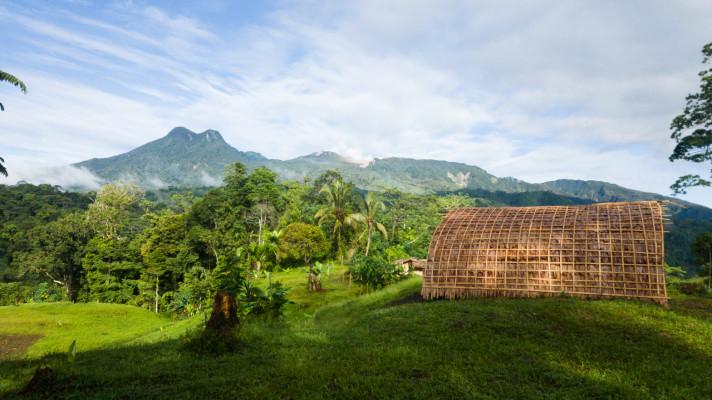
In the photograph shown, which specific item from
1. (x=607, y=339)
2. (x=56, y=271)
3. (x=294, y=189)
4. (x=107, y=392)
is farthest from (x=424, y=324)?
(x=294, y=189)

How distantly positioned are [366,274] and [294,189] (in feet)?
111

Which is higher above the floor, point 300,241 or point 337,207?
point 337,207

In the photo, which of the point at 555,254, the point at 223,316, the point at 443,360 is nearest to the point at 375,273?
the point at 555,254

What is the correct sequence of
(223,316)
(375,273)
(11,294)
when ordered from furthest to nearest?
1. (11,294)
2. (375,273)
3. (223,316)

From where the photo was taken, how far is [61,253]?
34.3 meters

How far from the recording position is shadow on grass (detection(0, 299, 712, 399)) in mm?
5746

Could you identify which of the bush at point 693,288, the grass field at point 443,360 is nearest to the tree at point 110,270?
the grass field at point 443,360

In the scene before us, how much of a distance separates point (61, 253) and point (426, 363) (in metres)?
39.4

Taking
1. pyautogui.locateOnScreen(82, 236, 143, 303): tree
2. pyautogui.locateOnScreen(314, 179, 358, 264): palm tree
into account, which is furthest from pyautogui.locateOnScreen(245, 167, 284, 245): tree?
pyautogui.locateOnScreen(82, 236, 143, 303): tree

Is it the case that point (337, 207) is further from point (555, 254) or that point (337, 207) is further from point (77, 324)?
point (555, 254)

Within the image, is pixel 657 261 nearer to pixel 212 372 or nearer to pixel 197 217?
pixel 212 372

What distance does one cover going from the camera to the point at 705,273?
18.8 m

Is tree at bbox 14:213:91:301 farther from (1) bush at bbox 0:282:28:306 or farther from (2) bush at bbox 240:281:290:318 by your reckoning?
(2) bush at bbox 240:281:290:318

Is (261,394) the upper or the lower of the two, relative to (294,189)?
lower
